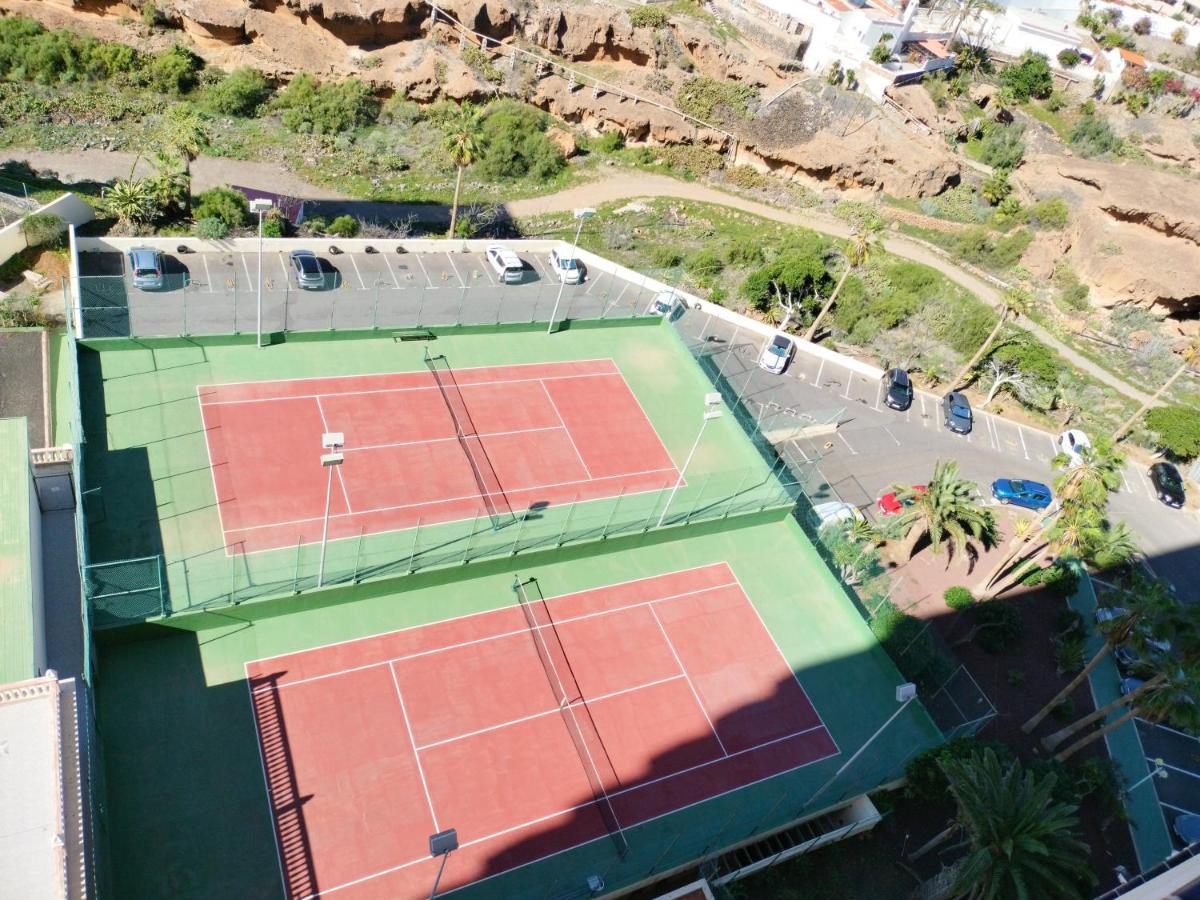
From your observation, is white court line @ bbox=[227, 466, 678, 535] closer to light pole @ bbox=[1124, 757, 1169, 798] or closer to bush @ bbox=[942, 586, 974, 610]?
bush @ bbox=[942, 586, 974, 610]

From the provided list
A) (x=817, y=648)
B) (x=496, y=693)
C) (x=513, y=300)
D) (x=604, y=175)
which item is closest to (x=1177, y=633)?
(x=817, y=648)

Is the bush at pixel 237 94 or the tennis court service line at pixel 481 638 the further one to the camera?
the bush at pixel 237 94

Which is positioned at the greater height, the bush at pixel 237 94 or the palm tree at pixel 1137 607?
the palm tree at pixel 1137 607

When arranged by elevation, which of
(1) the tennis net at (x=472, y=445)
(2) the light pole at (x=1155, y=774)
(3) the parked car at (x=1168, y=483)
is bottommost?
(3) the parked car at (x=1168, y=483)

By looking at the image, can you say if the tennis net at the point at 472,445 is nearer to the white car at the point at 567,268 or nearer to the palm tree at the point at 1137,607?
the white car at the point at 567,268

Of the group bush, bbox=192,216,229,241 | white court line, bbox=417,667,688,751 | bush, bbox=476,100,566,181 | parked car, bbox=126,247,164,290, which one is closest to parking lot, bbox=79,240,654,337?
parked car, bbox=126,247,164,290

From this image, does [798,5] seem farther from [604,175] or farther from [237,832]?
[237,832]

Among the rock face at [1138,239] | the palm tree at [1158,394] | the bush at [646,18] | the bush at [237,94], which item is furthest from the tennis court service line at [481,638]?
the bush at [646,18]
